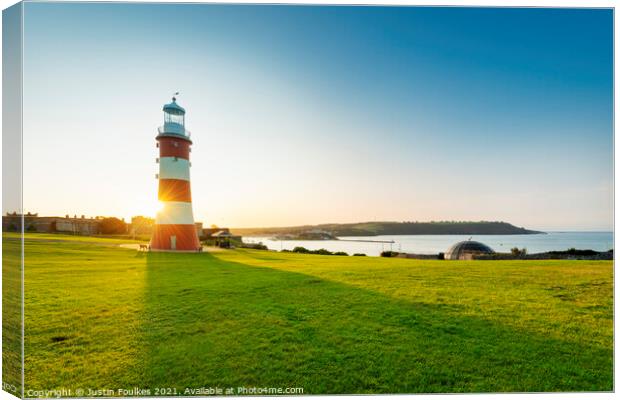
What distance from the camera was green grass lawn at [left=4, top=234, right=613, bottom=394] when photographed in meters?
3.50

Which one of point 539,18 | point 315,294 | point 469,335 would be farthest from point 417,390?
point 539,18

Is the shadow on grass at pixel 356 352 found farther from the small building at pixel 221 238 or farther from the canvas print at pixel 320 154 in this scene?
the small building at pixel 221 238

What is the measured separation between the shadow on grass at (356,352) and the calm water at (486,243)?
2.35m

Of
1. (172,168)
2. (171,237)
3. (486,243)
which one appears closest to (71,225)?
(171,237)

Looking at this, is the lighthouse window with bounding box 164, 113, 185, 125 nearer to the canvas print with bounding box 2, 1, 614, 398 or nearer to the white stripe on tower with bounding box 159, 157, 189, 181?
the canvas print with bounding box 2, 1, 614, 398

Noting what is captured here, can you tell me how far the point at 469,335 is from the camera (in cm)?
396

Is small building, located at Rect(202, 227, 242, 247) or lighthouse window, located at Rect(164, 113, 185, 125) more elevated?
lighthouse window, located at Rect(164, 113, 185, 125)

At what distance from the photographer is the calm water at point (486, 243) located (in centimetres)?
557

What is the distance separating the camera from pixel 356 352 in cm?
375

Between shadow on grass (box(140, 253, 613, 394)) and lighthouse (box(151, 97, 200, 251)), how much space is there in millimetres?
5177

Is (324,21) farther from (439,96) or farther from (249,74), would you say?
(439,96)

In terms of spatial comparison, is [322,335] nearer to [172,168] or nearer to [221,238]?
[172,168]

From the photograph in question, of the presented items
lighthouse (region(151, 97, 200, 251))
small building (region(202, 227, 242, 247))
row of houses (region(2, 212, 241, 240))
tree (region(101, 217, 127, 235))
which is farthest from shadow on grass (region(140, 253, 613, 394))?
small building (region(202, 227, 242, 247))

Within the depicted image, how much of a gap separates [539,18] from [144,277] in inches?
335
